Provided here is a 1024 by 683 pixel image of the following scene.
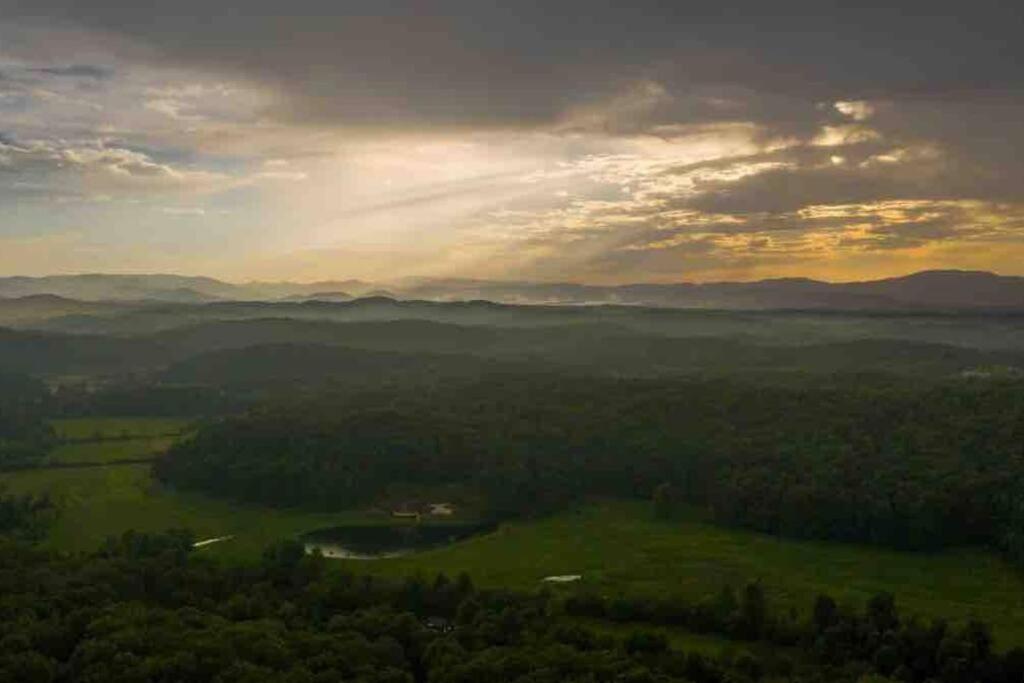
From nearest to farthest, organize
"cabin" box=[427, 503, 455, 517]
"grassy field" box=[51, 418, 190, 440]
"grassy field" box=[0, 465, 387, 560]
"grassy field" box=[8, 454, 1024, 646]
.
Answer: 1. "grassy field" box=[8, 454, 1024, 646]
2. "grassy field" box=[0, 465, 387, 560]
3. "cabin" box=[427, 503, 455, 517]
4. "grassy field" box=[51, 418, 190, 440]

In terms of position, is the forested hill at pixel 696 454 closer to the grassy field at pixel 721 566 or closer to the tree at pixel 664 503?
the tree at pixel 664 503

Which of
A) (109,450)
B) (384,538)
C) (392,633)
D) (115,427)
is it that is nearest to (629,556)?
(384,538)

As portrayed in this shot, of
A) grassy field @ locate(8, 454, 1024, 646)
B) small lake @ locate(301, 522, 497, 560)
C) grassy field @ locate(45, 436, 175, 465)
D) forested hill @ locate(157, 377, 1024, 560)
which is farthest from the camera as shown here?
grassy field @ locate(45, 436, 175, 465)

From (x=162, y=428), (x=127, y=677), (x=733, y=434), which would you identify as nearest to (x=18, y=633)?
(x=127, y=677)

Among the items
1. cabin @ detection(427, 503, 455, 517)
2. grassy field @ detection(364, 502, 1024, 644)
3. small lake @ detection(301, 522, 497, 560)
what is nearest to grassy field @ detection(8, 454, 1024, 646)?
grassy field @ detection(364, 502, 1024, 644)

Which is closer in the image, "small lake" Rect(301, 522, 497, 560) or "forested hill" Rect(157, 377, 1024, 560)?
"small lake" Rect(301, 522, 497, 560)

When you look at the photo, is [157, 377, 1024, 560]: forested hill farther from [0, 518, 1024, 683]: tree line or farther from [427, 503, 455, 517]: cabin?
[0, 518, 1024, 683]: tree line
